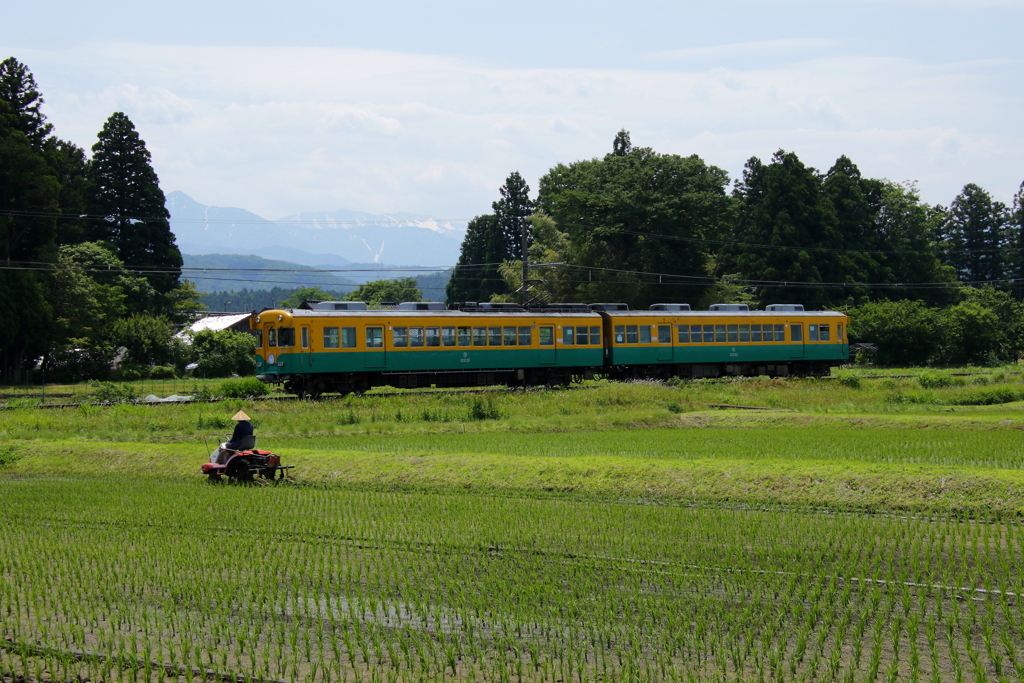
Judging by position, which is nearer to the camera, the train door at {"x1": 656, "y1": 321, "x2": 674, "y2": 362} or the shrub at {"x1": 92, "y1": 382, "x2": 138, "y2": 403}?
the shrub at {"x1": 92, "y1": 382, "x2": 138, "y2": 403}

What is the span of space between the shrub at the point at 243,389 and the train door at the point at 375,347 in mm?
3658

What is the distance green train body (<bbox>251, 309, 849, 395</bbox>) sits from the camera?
104ft

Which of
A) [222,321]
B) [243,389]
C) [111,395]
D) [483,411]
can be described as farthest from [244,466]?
[222,321]

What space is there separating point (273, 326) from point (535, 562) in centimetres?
2379

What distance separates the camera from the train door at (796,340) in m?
42.4

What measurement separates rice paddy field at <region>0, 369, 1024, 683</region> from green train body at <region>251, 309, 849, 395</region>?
471 inches

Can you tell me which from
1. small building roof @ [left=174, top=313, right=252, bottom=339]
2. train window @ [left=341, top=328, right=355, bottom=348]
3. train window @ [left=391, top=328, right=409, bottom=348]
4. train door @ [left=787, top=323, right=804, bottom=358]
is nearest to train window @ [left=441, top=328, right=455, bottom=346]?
train window @ [left=391, top=328, right=409, bottom=348]

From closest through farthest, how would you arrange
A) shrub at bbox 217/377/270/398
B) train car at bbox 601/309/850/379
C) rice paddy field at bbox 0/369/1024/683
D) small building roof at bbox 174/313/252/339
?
rice paddy field at bbox 0/369/1024/683 → shrub at bbox 217/377/270/398 → train car at bbox 601/309/850/379 → small building roof at bbox 174/313/252/339

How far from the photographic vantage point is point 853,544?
9.84 m

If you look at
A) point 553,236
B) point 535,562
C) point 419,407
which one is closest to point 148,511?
point 535,562

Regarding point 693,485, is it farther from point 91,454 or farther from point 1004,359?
point 1004,359

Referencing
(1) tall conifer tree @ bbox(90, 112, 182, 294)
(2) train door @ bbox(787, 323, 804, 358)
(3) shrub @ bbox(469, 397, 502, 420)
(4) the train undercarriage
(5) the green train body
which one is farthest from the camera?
(1) tall conifer tree @ bbox(90, 112, 182, 294)

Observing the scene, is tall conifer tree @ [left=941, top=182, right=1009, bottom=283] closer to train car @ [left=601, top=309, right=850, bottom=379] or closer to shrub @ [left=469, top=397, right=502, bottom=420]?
train car @ [left=601, top=309, right=850, bottom=379]

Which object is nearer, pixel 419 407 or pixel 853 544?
pixel 853 544
